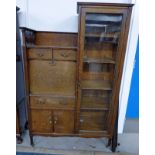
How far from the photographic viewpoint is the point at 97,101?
75.5 inches

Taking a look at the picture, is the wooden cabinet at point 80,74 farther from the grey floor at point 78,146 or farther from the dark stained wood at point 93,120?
the grey floor at point 78,146

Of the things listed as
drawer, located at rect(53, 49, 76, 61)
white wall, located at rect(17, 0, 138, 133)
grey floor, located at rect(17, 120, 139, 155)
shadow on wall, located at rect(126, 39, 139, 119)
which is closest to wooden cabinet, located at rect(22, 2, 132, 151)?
drawer, located at rect(53, 49, 76, 61)

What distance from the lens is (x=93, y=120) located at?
1.99 meters

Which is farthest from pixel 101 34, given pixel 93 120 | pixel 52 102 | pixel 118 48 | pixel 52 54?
pixel 93 120

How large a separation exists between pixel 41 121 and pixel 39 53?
2.83ft

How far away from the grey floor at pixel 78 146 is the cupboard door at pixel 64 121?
0.84 ft

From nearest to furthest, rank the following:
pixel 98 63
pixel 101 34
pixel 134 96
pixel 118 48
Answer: pixel 118 48, pixel 101 34, pixel 98 63, pixel 134 96

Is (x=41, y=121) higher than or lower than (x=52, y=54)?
lower

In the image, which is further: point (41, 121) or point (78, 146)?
point (78, 146)

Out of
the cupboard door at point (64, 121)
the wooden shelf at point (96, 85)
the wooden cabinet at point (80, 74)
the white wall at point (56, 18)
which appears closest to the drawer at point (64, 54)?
the wooden cabinet at point (80, 74)

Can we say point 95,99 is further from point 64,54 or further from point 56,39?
point 56,39
